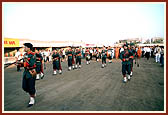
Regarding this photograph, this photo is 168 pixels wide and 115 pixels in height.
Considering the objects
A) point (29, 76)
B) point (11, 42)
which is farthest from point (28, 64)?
point (11, 42)

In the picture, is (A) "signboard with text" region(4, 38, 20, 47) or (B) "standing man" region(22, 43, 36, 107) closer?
(B) "standing man" region(22, 43, 36, 107)

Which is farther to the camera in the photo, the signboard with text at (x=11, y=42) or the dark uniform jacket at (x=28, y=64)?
the signboard with text at (x=11, y=42)

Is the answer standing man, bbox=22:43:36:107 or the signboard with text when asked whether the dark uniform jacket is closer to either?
standing man, bbox=22:43:36:107

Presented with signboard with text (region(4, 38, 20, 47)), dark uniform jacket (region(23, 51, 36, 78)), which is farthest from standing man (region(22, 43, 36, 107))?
signboard with text (region(4, 38, 20, 47))

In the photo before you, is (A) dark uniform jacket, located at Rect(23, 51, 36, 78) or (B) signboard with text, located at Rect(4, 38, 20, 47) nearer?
(A) dark uniform jacket, located at Rect(23, 51, 36, 78)

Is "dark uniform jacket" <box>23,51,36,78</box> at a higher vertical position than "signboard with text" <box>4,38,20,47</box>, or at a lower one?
lower

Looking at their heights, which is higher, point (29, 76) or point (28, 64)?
point (28, 64)

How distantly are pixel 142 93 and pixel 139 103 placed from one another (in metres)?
1.10

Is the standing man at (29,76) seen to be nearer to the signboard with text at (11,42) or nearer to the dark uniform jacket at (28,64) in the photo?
the dark uniform jacket at (28,64)

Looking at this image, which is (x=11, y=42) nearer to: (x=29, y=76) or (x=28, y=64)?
(x=28, y=64)

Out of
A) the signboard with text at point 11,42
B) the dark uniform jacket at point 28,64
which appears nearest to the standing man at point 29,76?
the dark uniform jacket at point 28,64

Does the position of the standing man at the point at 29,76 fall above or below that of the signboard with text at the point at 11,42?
below

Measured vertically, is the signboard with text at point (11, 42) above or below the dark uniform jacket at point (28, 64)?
above

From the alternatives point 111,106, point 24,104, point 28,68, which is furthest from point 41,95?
point 111,106
